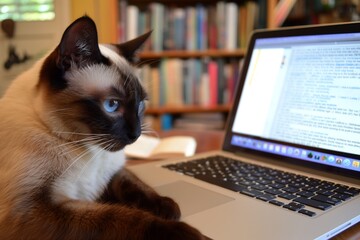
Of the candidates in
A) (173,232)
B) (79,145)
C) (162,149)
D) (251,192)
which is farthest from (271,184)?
(162,149)

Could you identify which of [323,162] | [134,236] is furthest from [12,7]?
[323,162]

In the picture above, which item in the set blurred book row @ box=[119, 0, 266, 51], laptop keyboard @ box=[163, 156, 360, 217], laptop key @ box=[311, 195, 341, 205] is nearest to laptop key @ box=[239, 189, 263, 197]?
laptop keyboard @ box=[163, 156, 360, 217]

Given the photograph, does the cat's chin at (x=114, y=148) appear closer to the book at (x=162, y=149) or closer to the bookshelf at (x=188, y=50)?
the book at (x=162, y=149)

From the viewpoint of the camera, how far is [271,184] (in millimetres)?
716

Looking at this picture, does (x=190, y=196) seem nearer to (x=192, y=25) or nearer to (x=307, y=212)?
(x=307, y=212)

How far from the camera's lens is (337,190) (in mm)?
666

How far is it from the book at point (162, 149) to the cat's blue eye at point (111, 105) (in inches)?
16.6

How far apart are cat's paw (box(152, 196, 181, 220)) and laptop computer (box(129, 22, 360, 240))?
0.02 m

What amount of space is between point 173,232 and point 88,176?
268 mm

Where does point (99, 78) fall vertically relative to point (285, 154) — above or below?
above

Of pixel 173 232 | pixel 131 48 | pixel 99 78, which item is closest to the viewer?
pixel 173 232

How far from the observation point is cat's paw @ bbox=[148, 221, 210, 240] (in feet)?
1.60

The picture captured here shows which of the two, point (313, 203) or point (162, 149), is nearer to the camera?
point (313, 203)

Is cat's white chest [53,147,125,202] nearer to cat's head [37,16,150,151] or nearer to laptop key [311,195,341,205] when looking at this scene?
cat's head [37,16,150,151]
